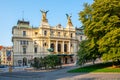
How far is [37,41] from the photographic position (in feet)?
257

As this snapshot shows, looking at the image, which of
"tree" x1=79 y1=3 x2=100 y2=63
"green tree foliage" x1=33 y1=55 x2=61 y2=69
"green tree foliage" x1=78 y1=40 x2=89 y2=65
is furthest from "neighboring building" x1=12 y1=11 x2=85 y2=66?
"tree" x1=79 y1=3 x2=100 y2=63

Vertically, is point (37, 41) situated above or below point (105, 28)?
above

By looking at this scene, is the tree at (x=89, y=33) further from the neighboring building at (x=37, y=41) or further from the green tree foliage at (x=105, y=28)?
the neighboring building at (x=37, y=41)

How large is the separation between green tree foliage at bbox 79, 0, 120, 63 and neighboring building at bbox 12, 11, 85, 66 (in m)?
41.6

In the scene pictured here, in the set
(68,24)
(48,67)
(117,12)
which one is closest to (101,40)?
(117,12)

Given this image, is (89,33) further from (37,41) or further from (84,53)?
(37,41)

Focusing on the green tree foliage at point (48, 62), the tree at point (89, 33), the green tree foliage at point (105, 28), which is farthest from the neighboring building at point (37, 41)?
the green tree foliage at point (105, 28)

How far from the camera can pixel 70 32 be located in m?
84.6

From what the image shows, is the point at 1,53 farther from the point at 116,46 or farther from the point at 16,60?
the point at 116,46

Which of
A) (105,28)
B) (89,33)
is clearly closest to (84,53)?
(89,33)

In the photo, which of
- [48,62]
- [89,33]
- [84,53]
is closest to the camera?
[89,33]

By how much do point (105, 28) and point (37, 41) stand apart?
1825 inches

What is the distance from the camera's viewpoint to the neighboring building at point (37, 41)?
7631cm

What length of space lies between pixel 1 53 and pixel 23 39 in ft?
255
